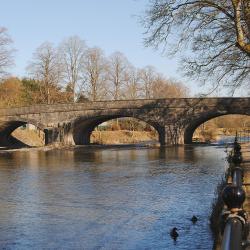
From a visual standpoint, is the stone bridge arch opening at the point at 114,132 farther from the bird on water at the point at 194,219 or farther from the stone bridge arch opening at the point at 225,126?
the bird on water at the point at 194,219

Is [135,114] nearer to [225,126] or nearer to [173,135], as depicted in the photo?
[173,135]

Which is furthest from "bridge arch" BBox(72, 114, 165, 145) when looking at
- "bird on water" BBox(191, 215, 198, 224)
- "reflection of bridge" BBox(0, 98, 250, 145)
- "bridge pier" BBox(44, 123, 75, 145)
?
"bird on water" BBox(191, 215, 198, 224)

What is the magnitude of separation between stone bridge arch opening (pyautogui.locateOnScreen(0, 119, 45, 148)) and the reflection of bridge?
0.16 meters

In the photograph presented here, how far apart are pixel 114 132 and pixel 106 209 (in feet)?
164

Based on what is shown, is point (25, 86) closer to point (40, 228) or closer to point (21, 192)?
point (21, 192)

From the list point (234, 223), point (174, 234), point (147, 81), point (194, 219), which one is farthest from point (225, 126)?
point (234, 223)

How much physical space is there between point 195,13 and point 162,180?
20.4 ft

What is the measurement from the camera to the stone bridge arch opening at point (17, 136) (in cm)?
4981

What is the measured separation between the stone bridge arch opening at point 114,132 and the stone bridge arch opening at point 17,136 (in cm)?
466

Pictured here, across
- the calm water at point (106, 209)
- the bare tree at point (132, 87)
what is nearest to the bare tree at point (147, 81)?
the bare tree at point (132, 87)

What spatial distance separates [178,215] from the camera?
35.3ft

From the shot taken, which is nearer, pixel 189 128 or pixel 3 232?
pixel 3 232

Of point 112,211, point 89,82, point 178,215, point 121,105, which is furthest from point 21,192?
point 89,82

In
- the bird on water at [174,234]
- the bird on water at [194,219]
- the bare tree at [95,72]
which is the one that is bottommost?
the bird on water at [174,234]
